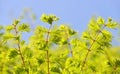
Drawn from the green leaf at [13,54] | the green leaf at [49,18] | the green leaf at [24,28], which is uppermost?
the green leaf at [49,18]

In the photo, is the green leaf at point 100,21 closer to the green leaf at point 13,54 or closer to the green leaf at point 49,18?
the green leaf at point 49,18

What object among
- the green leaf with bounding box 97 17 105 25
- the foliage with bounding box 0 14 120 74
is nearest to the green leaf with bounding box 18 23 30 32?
the foliage with bounding box 0 14 120 74

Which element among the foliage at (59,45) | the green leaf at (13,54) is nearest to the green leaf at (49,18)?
the foliage at (59,45)

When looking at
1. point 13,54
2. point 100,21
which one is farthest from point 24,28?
point 100,21

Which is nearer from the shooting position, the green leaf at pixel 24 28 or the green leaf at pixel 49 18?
the green leaf at pixel 49 18

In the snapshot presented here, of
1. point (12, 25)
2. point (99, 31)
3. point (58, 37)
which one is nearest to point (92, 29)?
point (99, 31)

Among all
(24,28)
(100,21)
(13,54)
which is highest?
(100,21)

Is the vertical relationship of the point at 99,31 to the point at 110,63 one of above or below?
above

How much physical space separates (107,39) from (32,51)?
32.4 inches

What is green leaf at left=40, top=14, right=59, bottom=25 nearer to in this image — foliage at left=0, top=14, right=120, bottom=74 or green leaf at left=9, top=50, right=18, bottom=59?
foliage at left=0, top=14, right=120, bottom=74

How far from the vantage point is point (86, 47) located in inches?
151

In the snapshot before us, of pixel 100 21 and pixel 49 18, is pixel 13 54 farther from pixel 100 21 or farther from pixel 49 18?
pixel 100 21

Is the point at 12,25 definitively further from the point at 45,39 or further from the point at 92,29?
the point at 92,29

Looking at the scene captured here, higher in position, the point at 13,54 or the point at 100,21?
the point at 100,21
